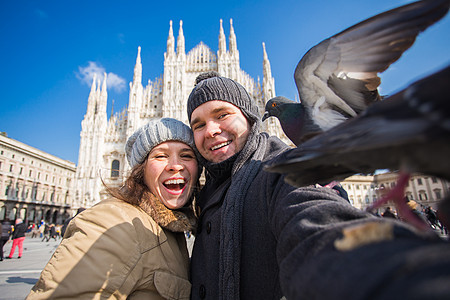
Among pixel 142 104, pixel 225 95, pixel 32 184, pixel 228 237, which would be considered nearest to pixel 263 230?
pixel 228 237

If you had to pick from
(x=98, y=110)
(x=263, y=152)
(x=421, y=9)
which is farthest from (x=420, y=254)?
(x=98, y=110)

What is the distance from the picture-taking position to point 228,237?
72 centimetres

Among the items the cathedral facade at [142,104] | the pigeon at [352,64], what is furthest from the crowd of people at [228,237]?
the cathedral facade at [142,104]

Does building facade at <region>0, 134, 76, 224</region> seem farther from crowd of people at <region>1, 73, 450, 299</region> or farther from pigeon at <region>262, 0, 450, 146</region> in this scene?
pigeon at <region>262, 0, 450, 146</region>

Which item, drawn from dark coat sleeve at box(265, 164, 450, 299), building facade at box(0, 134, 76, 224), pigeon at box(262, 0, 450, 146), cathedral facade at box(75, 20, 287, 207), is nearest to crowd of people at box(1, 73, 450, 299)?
dark coat sleeve at box(265, 164, 450, 299)

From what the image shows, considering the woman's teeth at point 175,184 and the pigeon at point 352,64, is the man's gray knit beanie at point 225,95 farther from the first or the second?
the woman's teeth at point 175,184

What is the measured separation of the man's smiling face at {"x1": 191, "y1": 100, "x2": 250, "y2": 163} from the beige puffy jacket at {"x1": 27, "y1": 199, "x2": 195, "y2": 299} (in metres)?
0.42

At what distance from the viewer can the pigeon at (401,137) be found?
22 centimetres

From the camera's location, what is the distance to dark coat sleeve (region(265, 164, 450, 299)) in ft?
0.69

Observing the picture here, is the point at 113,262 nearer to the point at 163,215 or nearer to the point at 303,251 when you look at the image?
the point at 163,215

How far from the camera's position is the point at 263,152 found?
3.13ft

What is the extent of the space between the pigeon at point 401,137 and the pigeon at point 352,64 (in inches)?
8.7

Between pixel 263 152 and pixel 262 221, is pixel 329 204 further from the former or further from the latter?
pixel 263 152

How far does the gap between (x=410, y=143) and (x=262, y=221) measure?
54 centimetres
